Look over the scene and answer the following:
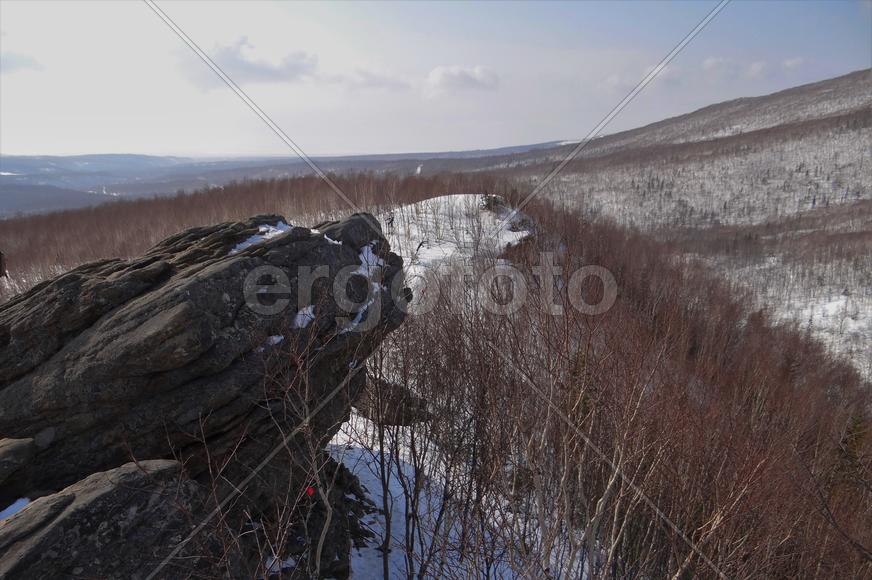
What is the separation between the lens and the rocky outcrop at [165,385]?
4.23 m

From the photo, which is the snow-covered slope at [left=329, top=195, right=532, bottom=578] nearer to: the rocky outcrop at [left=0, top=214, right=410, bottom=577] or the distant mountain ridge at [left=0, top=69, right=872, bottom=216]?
the rocky outcrop at [left=0, top=214, right=410, bottom=577]

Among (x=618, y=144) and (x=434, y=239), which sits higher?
(x=618, y=144)

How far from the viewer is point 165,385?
5031mm

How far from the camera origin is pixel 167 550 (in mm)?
3992

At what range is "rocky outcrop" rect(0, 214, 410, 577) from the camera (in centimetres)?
423

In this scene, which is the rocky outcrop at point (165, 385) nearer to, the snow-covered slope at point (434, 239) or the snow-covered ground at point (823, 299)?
the snow-covered slope at point (434, 239)

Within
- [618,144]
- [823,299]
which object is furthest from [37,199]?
[618,144]

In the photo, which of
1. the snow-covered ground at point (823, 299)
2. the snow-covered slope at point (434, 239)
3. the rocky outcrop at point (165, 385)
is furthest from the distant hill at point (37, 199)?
the snow-covered ground at point (823, 299)

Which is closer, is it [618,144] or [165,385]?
[165,385]

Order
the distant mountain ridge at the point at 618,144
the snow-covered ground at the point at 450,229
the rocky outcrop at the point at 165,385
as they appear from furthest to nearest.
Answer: the distant mountain ridge at the point at 618,144 < the snow-covered ground at the point at 450,229 < the rocky outcrop at the point at 165,385

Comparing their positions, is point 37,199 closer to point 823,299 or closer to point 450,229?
point 450,229

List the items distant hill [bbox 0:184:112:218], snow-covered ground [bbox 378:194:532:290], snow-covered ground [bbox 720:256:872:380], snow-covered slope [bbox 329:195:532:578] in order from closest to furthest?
snow-covered slope [bbox 329:195:532:578] → snow-covered ground [bbox 378:194:532:290] → snow-covered ground [bbox 720:256:872:380] → distant hill [bbox 0:184:112:218]

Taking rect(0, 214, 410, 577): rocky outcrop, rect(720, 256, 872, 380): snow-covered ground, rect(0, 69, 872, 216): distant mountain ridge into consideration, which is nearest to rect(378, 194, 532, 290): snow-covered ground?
rect(0, 214, 410, 577): rocky outcrop

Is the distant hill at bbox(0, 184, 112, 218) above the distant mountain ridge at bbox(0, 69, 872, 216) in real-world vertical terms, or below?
below
